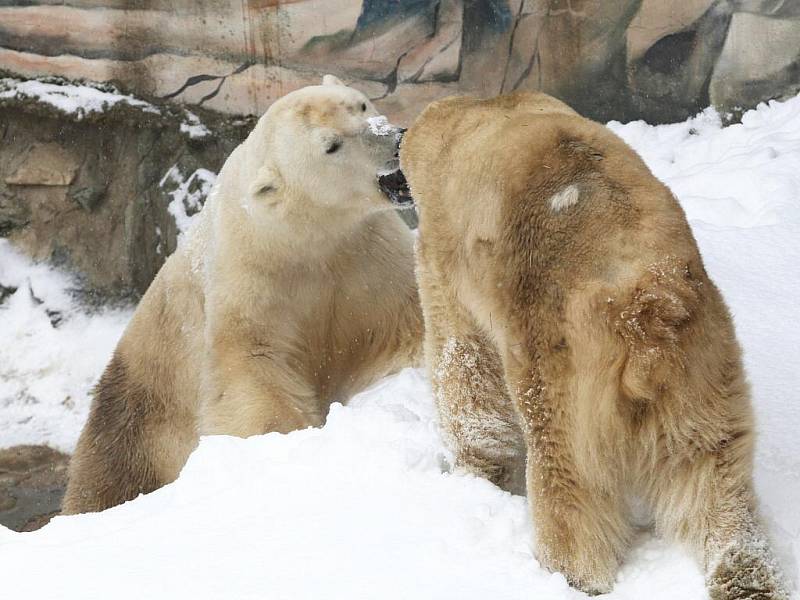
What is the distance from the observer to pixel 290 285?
4.32 m

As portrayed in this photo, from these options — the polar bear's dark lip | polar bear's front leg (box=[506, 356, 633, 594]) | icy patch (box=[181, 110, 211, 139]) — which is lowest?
icy patch (box=[181, 110, 211, 139])

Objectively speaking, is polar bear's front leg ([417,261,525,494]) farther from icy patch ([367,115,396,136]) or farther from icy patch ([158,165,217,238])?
icy patch ([158,165,217,238])

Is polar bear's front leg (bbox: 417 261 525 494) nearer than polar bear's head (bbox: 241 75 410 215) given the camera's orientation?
Yes

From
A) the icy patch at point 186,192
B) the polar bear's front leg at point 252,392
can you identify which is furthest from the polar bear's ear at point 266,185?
the icy patch at point 186,192

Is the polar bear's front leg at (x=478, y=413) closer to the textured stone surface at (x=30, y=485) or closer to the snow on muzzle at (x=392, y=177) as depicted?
the snow on muzzle at (x=392, y=177)

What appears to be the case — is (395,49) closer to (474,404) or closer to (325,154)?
(325,154)

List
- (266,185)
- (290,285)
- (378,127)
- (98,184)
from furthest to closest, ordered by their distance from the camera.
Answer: (98,184), (290,285), (266,185), (378,127)

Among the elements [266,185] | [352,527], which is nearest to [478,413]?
[352,527]

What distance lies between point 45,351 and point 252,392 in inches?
182

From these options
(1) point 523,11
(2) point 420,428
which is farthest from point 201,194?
(2) point 420,428

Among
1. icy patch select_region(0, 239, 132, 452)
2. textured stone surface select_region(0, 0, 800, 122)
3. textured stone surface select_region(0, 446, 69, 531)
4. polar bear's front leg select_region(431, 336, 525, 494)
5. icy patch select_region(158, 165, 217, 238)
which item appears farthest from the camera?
icy patch select_region(158, 165, 217, 238)

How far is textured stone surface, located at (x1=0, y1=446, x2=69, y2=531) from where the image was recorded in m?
7.16

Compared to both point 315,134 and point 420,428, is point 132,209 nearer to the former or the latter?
point 315,134

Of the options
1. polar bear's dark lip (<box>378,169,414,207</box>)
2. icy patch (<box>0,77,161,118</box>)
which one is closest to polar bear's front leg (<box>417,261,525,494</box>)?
polar bear's dark lip (<box>378,169,414,207</box>)
